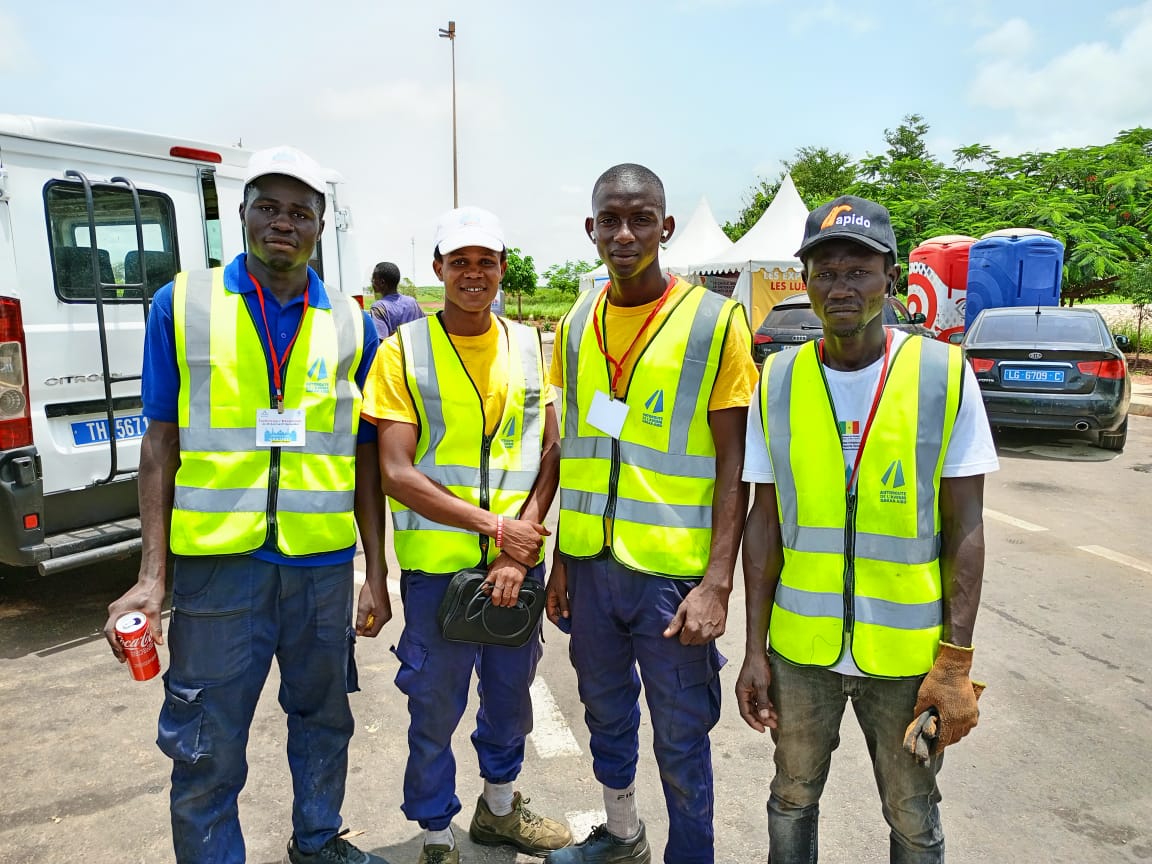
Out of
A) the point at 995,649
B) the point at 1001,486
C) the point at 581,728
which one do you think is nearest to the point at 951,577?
the point at 581,728

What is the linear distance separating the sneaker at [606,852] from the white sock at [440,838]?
319mm

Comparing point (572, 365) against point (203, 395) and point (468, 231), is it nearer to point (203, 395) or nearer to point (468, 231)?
point (468, 231)

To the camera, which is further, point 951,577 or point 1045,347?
point 1045,347

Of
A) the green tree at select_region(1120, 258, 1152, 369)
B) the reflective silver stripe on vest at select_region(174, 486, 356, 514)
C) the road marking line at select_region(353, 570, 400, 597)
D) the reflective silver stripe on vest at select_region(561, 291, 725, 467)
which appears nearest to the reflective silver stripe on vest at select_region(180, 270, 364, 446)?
the reflective silver stripe on vest at select_region(174, 486, 356, 514)

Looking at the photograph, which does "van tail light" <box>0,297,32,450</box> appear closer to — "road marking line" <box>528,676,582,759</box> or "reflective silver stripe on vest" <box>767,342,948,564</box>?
"road marking line" <box>528,676,582,759</box>

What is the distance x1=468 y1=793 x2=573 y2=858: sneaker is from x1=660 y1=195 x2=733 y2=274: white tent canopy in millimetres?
21740

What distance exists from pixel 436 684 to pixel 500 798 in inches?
21.1

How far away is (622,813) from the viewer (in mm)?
2514

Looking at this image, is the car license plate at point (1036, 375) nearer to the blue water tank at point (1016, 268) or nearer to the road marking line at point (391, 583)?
the blue water tank at point (1016, 268)

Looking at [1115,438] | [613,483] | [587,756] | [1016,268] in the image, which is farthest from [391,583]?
[1016,268]

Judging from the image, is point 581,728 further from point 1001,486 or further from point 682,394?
point 1001,486

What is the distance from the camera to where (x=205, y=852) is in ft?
7.29

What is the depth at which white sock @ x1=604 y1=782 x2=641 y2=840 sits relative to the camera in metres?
2.50

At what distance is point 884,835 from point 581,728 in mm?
1257
